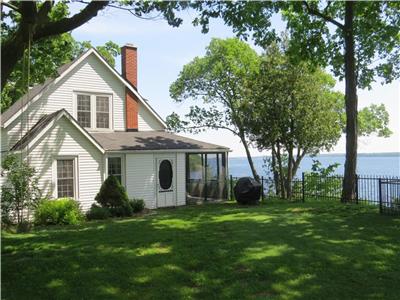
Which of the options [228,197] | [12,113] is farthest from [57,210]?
[228,197]

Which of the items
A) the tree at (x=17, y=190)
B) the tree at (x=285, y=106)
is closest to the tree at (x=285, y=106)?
the tree at (x=285, y=106)

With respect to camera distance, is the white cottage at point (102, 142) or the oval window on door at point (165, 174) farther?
the oval window on door at point (165, 174)

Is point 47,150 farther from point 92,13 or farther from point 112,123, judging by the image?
point 92,13

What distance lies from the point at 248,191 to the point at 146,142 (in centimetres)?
575

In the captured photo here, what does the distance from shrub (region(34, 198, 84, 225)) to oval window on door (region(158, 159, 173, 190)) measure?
20.1 ft

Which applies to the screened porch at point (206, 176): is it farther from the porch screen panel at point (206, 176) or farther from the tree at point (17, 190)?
the tree at point (17, 190)

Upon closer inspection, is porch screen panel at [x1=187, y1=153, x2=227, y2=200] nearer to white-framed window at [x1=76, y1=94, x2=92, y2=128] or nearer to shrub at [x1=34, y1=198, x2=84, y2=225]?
white-framed window at [x1=76, y1=94, x2=92, y2=128]

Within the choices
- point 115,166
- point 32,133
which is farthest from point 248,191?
point 32,133

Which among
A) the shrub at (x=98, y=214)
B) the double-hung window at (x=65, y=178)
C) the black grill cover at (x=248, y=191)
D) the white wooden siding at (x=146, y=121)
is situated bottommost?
the shrub at (x=98, y=214)

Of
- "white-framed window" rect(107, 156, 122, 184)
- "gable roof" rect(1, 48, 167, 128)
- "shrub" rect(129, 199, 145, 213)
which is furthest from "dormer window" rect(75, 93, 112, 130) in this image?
"shrub" rect(129, 199, 145, 213)

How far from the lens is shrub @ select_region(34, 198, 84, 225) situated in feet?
54.3

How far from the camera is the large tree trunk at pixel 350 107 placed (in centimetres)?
1753

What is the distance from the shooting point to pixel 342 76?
71.9 feet

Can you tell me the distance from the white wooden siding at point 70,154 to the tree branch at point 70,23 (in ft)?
30.3
